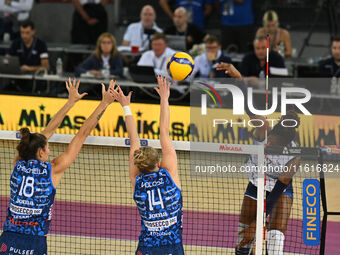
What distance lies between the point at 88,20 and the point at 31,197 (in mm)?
12552

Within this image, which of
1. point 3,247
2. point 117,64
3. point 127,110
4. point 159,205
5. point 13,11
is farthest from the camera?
point 13,11

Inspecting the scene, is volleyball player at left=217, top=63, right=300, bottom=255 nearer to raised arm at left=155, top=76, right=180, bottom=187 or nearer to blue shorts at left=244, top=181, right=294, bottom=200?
blue shorts at left=244, top=181, right=294, bottom=200

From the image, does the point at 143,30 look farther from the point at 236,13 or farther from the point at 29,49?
the point at 29,49

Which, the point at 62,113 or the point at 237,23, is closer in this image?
the point at 62,113

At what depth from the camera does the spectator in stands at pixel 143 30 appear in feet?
59.5

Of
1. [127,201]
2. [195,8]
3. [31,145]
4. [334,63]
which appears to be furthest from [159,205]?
[195,8]

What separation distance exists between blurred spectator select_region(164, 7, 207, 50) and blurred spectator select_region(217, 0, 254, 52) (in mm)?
1008

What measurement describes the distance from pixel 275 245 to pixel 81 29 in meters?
12.3

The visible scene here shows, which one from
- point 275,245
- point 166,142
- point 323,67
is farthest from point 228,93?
point 166,142

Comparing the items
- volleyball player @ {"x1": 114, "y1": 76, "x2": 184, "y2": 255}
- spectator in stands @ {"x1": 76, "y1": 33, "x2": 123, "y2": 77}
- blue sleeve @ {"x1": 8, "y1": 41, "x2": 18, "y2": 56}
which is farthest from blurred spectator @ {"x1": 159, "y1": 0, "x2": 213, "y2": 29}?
volleyball player @ {"x1": 114, "y1": 76, "x2": 184, "y2": 255}

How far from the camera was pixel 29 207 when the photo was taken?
779cm

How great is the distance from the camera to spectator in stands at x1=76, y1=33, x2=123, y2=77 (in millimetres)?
16438

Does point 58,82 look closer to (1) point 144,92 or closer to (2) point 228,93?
(1) point 144,92

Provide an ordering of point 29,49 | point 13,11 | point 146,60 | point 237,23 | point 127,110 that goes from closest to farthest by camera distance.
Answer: point 127,110 → point 146,60 → point 29,49 → point 237,23 → point 13,11
